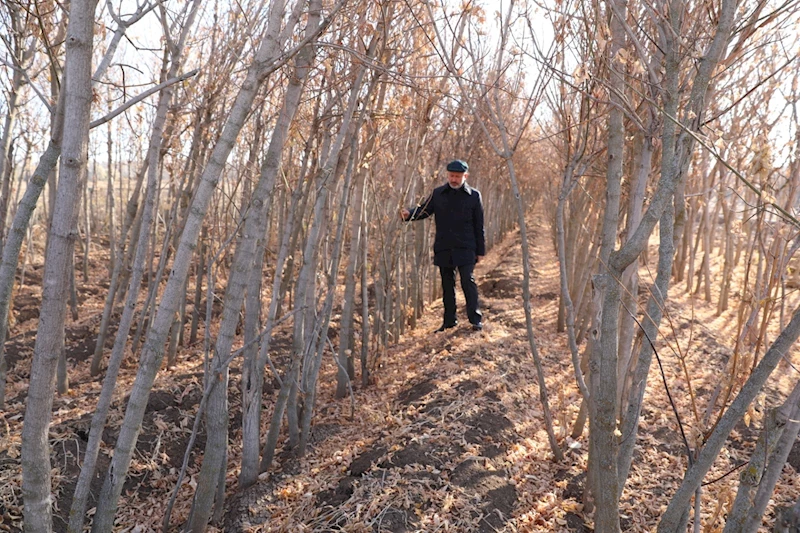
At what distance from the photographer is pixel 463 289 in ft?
18.8

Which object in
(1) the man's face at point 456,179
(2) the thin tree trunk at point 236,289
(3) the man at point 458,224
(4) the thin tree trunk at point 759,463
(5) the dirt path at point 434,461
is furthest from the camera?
(3) the man at point 458,224

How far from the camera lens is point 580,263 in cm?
719

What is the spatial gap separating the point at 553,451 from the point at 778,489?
1.39 m

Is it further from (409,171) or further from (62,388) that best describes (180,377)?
(409,171)

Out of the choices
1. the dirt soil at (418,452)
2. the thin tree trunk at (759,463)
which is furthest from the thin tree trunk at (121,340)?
the thin tree trunk at (759,463)

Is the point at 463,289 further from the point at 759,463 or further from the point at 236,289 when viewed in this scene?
the point at 759,463

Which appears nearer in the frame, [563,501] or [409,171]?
[563,501]

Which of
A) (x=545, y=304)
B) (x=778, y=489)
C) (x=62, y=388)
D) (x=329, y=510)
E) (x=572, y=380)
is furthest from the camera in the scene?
Answer: (x=545, y=304)

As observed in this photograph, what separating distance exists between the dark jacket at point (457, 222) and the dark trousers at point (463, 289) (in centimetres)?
12

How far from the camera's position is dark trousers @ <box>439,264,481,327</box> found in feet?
18.5

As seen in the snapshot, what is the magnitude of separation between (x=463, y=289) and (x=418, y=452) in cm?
252

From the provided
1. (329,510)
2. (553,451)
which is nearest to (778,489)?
(553,451)

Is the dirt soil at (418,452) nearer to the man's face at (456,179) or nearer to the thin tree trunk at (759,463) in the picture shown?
the thin tree trunk at (759,463)

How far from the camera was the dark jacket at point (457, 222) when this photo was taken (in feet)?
17.8
